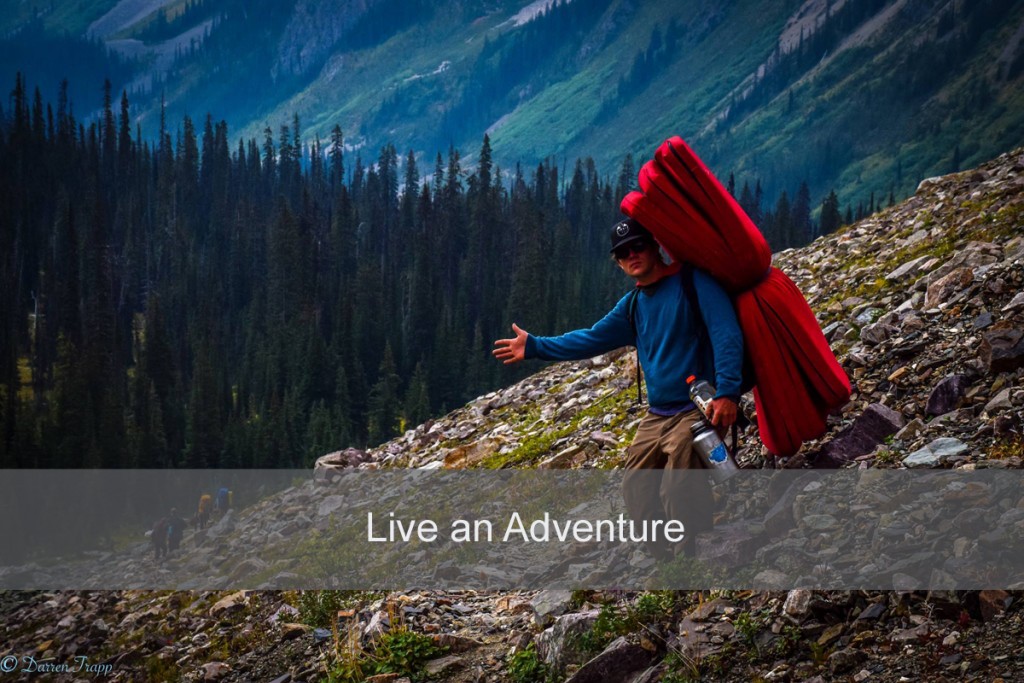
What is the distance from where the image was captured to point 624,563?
8219 millimetres

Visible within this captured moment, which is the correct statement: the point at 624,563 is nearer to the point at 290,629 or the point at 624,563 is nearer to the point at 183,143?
the point at 290,629

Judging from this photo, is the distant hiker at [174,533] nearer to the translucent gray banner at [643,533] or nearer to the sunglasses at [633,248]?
the translucent gray banner at [643,533]

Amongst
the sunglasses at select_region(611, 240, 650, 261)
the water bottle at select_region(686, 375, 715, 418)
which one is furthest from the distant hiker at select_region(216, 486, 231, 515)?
the water bottle at select_region(686, 375, 715, 418)

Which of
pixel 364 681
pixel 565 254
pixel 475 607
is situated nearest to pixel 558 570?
pixel 475 607

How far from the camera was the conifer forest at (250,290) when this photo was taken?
279 feet

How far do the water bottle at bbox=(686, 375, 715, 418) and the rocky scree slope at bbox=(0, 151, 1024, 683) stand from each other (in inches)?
58.3

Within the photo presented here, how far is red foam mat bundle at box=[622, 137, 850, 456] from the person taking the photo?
22.4 ft

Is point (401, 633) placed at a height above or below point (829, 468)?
below

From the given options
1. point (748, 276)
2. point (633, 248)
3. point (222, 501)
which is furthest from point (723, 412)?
point (222, 501)

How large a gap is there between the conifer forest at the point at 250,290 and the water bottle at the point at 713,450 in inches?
2779

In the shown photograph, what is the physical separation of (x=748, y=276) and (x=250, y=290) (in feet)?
422

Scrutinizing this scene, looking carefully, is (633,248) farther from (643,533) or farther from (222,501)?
(222,501)

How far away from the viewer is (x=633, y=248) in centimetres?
700

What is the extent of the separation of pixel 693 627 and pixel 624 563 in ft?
→ 5.37
